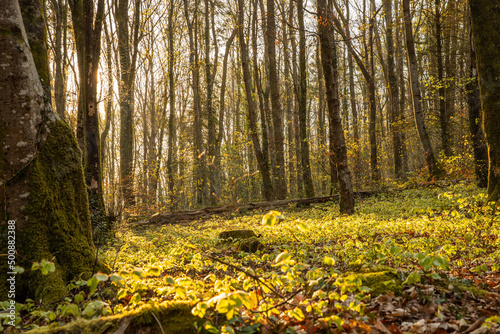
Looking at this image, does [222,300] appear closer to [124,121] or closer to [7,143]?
[7,143]

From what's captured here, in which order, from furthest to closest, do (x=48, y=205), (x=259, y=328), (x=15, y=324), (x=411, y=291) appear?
(x=48, y=205)
(x=411, y=291)
(x=15, y=324)
(x=259, y=328)

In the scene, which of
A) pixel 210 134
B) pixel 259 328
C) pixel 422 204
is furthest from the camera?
pixel 210 134

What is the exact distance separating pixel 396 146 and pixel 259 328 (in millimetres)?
16469

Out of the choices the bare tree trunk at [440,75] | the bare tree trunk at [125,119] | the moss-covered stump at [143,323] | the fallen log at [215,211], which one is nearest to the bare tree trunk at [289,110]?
the fallen log at [215,211]

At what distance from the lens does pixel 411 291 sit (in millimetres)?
2803

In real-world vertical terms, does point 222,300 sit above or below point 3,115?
below

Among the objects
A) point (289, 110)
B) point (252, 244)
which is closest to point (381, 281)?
point (252, 244)

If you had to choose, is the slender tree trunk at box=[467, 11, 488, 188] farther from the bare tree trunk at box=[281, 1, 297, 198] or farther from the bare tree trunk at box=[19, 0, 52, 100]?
the bare tree trunk at box=[19, 0, 52, 100]

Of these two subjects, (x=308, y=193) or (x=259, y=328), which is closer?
(x=259, y=328)

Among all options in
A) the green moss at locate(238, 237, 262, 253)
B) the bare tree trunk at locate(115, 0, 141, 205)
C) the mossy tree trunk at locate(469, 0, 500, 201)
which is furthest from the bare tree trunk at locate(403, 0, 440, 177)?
the bare tree trunk at locate(115, 0, 141, 205)

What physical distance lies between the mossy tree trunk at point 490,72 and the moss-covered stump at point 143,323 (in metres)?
6.89

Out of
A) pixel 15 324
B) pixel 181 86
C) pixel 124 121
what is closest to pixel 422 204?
pixel 15 324

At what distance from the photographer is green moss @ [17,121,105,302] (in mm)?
3367

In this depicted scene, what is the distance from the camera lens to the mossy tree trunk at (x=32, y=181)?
3.47 meters
